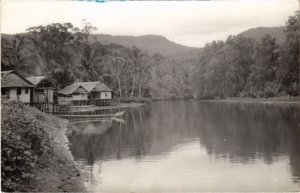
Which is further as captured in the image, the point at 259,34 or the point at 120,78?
the point at 120,78

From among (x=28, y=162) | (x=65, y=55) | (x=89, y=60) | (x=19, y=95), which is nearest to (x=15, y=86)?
(x=19, y=95)

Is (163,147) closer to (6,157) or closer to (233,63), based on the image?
(6,157)

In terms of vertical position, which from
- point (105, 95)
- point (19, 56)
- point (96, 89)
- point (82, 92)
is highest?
point (19, 56)

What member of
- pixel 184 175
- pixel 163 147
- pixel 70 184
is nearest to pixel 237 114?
pixel 163 147

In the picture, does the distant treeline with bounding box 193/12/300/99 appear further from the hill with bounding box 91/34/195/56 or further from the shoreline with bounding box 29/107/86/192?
the shoreline with bounding box 29/107/86/192

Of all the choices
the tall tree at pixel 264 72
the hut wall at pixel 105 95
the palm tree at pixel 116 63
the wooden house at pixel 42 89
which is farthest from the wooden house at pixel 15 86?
the tall tree at pixel 264 72

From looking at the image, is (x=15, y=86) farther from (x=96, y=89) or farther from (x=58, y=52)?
(x=96, y=89)

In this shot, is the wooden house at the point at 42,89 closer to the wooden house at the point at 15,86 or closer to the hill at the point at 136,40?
the wooden house at the point at 15,86
